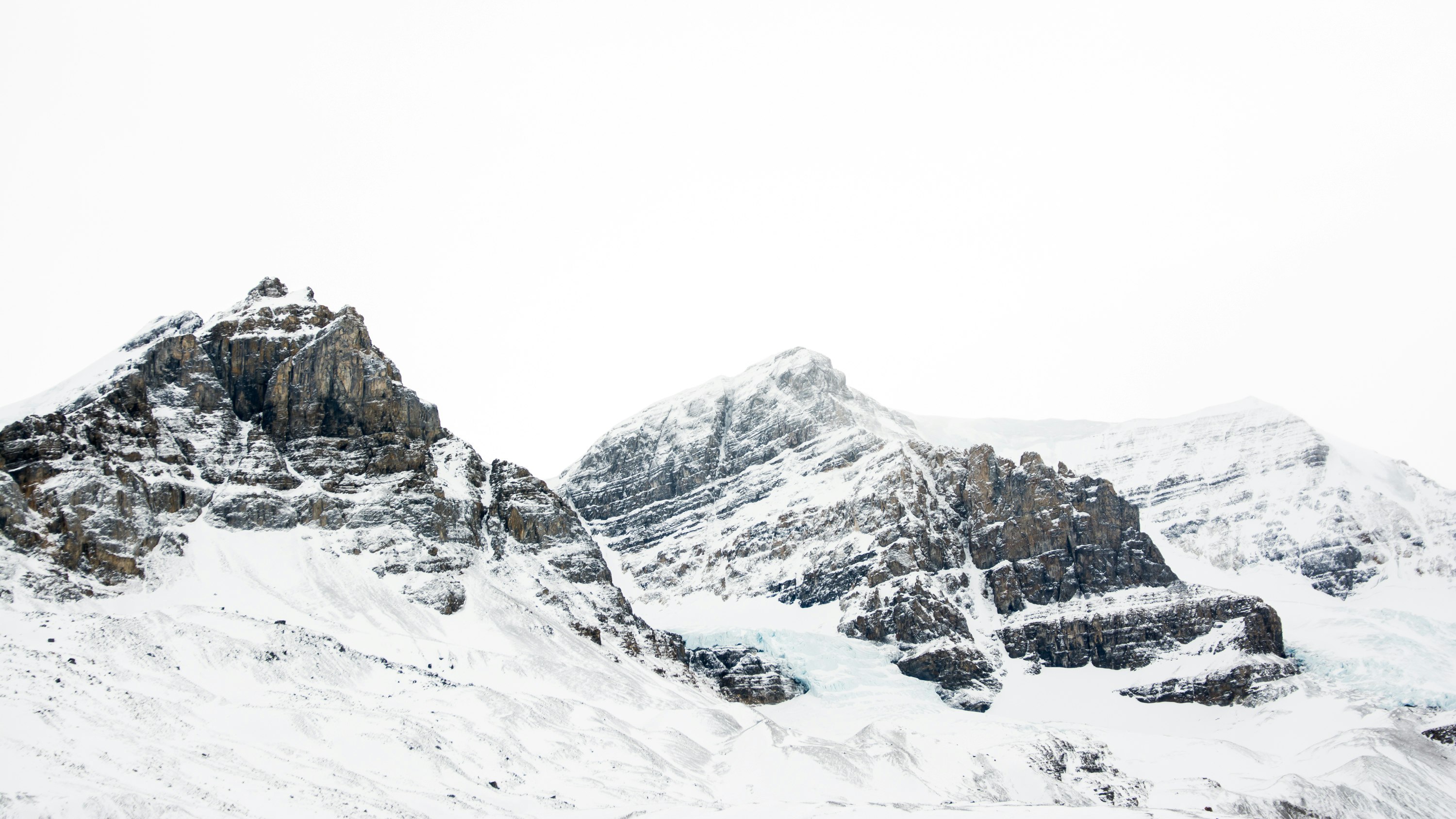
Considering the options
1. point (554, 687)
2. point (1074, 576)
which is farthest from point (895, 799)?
point (1074, 576)

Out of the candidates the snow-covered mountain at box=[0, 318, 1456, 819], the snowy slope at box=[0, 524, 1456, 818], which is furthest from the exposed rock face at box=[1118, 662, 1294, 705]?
the snowy slope at box=[0, 524, 1456, 818]

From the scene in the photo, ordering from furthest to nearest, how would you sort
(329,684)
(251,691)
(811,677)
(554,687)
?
(811,677) < (554,687) < (329,684) < (251,691)

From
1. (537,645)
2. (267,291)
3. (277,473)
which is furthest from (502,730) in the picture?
(267,291)

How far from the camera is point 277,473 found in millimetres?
136000

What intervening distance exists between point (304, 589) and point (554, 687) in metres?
32.7

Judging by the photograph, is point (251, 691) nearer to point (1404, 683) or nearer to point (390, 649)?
point (390, 649)

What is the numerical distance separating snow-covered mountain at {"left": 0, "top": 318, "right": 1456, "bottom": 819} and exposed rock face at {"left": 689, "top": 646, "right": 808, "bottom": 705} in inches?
26.8

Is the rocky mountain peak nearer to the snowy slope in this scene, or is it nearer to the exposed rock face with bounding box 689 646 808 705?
the snowy slope

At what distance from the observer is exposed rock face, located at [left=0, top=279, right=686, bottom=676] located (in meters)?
111

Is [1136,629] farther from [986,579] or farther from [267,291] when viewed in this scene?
[267,291]

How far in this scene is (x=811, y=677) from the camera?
528ft

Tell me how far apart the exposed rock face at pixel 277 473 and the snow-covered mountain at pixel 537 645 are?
1.44 feet

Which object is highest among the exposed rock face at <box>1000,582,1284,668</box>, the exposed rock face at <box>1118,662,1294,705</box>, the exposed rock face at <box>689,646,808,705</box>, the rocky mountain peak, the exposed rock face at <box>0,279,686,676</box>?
the rocky mountain peak

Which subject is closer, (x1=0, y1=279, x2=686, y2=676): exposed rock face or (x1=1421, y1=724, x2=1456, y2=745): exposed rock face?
(x1=0, y1=279, x2=686, y2=676): exposed rock face
